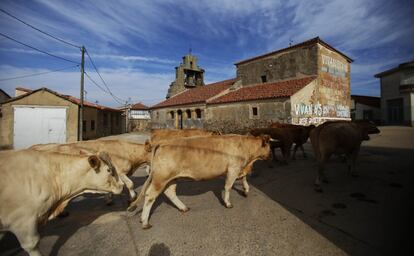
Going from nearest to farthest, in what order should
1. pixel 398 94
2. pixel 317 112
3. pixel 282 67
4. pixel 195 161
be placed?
1. pixel 195 161
2. pixel 317 112
3. pixel 282 67
4. pixel 398 94

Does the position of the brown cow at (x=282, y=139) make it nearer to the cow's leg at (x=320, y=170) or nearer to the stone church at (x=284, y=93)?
the cow's leg at (x=320, y=170)

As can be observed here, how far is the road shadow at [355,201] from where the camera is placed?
3104 millimetres

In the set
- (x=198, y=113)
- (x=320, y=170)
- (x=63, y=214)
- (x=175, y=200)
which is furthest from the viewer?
(x=198, y=113)

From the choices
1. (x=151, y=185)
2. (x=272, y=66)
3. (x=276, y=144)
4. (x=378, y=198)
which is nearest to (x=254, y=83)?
(x=272, y=66)

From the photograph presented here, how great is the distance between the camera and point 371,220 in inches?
143

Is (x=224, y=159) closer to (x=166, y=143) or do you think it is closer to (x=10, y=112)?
(x=166, y=143)

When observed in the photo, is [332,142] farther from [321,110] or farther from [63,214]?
[321,110]

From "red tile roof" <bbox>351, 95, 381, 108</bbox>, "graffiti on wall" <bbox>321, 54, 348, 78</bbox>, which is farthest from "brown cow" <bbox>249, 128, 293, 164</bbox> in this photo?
"red tile roof" <bbox>351, 95, 381, 108</bbox>

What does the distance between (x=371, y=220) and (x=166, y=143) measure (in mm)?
3862

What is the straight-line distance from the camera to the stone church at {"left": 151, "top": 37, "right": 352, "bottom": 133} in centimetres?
1730

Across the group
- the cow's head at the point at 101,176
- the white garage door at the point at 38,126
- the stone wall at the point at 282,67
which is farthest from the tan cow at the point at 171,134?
the stone wall at the point at 282,67

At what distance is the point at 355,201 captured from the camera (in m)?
4.49

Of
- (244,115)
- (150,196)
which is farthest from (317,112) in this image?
(150,196)

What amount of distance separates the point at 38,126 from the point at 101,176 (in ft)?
58.1
